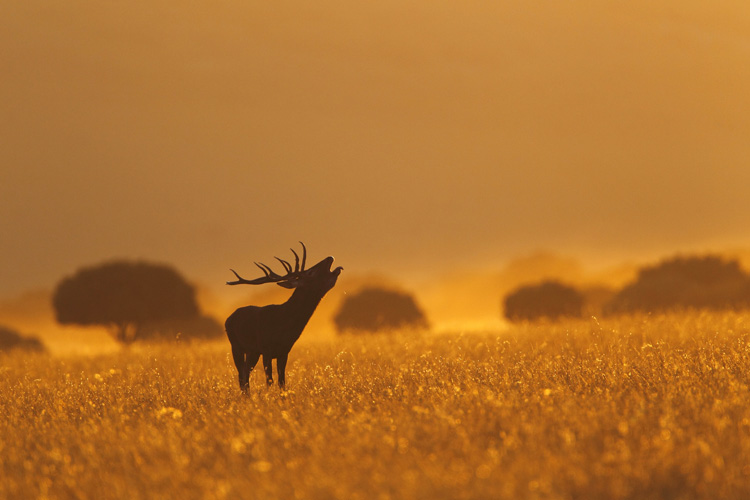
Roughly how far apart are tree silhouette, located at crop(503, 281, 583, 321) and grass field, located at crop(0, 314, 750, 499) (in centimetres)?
3546

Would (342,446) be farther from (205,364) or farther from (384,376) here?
(205,364)

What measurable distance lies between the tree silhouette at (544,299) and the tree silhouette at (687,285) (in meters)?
2.54

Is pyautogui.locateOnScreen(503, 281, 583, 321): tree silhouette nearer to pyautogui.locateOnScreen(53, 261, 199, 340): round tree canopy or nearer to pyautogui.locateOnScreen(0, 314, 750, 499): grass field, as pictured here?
pyautogui.locateOnScreen(53, 261, 199, 340): round tree canopy

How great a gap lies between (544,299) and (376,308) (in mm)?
10003

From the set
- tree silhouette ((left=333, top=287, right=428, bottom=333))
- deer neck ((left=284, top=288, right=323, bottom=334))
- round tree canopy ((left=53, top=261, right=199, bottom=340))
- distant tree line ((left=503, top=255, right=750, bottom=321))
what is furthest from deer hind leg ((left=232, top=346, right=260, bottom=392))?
tree silhouette ((left=333, top=287, right=428, bottom=333))

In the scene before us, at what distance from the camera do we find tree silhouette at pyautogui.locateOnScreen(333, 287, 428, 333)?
48281 millimetres

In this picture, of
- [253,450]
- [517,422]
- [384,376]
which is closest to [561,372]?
[384,376]

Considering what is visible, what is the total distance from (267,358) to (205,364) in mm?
5080

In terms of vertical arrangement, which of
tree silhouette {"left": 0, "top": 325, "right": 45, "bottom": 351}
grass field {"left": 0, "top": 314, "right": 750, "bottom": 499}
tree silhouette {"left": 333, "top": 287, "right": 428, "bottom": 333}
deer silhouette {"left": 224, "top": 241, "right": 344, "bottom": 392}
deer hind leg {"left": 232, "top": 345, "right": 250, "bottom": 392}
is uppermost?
tree silhouette {"left": 333, "top": 287, "right": 428, "bottom": 333}

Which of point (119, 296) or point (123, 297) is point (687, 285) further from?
point (119, 296)

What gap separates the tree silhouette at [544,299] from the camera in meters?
47.2

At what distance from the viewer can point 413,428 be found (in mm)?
6930

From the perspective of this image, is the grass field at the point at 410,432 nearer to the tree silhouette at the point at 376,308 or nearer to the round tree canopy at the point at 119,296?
the round tree canopy at the point at 119,296

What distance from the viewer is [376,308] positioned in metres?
48.7
